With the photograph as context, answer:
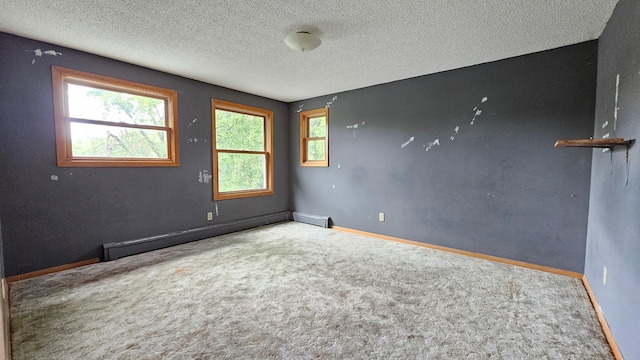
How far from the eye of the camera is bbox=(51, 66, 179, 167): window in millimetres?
2886

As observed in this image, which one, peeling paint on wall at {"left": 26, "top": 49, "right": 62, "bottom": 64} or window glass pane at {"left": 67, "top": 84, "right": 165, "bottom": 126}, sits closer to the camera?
peeling paint on wall at {"left": 26, "top": 49, "right": 62, "bottom": 64}

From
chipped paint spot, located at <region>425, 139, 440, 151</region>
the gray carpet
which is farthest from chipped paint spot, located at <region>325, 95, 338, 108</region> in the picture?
the gray carpet

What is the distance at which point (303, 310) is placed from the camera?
210 cm

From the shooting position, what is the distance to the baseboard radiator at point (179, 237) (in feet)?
10.5

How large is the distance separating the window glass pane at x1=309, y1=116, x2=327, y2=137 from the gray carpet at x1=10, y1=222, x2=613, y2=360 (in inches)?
95.3

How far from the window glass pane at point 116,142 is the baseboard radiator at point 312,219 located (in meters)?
2.47

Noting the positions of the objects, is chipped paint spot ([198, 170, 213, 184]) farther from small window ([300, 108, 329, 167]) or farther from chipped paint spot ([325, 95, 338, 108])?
chipped paint spot ([325, 95, 338, 108])

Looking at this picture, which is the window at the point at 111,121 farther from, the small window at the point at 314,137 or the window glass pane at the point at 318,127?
the window glass pane at the point at 318,127

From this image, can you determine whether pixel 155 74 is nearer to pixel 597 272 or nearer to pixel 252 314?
pixel 252 314

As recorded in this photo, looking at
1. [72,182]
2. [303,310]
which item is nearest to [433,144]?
[303,310]

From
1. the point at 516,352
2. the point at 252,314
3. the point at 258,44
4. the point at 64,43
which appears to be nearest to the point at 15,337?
the point at 252,314

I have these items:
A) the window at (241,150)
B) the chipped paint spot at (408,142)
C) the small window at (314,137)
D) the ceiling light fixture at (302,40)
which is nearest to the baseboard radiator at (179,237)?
the window at (241,150)

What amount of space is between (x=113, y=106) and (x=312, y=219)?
3276 mm

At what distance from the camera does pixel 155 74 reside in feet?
11.5
